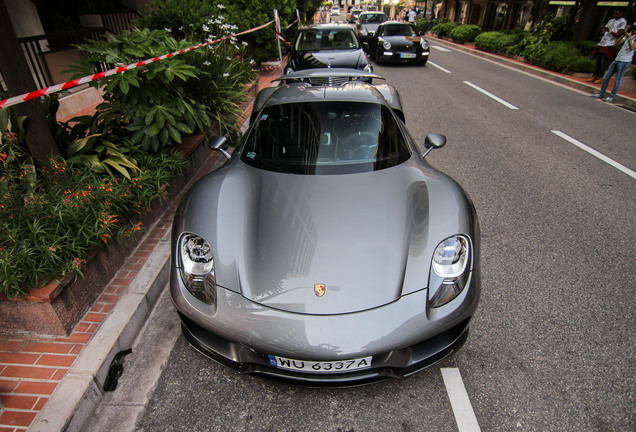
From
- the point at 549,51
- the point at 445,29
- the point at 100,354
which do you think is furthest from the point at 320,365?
the point at 445,29

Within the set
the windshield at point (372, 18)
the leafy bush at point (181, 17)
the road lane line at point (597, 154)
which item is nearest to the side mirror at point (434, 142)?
the road lane line at point (597, 154)

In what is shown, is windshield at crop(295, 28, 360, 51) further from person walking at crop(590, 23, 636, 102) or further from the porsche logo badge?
the porsche logo badge

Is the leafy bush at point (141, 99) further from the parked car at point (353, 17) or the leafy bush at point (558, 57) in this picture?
the parked car at point (353, 17)

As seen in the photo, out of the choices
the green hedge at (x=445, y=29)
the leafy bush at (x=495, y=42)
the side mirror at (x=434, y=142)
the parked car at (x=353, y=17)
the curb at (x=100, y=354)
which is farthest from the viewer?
the parked car at (x=353, y=17)

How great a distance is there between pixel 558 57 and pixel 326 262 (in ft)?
42.1

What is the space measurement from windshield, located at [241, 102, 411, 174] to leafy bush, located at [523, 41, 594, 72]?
10.9 metres

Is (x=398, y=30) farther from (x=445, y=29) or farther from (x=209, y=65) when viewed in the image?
(x=445, y=29)

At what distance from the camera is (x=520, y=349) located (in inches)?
86.1

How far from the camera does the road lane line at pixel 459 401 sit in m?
1.79

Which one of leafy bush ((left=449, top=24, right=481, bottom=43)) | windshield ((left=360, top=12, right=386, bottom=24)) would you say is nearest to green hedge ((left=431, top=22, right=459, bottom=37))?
leafy bush ((left=449, top=24, right=481, bottom=43))

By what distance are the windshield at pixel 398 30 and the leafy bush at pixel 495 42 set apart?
482 centimetres

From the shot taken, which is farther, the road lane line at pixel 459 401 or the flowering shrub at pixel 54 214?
the flowering shrub at pixel 54 214

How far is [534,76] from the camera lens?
1105 cm

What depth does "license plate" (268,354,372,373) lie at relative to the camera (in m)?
1.64
